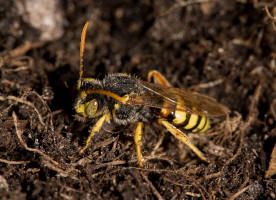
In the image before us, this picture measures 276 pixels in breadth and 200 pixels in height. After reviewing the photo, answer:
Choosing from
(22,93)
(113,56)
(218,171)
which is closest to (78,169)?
(22,93)

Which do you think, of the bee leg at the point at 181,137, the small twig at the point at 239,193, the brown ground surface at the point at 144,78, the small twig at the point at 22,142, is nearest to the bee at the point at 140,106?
the bee leg at the point at 181,137

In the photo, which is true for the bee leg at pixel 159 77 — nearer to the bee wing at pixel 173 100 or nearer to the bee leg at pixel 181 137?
the bee wing at pixel 173 100

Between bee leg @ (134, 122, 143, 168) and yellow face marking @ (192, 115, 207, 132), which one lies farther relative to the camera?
yellow face marking @ (192, 115, 207, 132)

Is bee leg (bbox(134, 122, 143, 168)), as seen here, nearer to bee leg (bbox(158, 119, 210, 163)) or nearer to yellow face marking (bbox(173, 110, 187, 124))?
bee leg (bbox(158, 119, 210, 163))

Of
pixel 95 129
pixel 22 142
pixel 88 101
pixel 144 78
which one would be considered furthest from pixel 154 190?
pixel 144 78

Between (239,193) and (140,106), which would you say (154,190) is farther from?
(140,106)

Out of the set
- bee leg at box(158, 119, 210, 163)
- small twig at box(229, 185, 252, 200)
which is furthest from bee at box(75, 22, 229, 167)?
small twig at box(229, 185, 252, 200)
